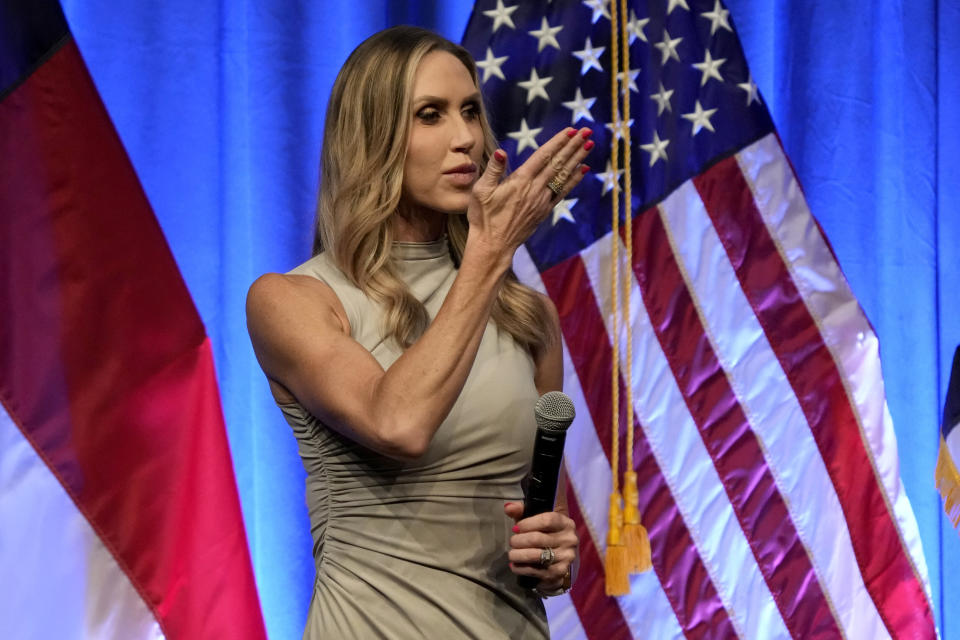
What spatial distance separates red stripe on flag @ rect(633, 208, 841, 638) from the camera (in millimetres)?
2359

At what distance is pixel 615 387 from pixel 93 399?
1051mm

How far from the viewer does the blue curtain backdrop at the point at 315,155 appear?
7.51ft

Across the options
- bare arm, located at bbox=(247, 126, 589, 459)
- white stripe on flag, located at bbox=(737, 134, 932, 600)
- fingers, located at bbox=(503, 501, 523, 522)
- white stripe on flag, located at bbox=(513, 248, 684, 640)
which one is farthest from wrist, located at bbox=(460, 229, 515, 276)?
white stripe on flag, located at bbox=(737, 134, 932, 600)

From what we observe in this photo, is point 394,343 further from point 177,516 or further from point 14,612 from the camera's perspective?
point 14,612

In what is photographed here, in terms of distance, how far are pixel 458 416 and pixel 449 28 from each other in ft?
4.75

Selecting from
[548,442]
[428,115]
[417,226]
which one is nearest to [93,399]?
[417,226]

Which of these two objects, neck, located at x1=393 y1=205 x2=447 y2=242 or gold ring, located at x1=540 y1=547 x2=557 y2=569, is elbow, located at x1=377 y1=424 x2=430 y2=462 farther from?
neck, located at x1=393 y1=205 x2=447 y2=242

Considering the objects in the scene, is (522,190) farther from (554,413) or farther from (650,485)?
(650,485)

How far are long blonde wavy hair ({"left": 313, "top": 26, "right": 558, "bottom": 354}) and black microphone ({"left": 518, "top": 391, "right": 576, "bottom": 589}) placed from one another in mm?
262

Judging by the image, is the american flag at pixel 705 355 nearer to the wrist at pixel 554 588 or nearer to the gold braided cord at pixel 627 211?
the gold braided cord at pixel 627 211

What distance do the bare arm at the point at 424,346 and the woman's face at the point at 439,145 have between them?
21 cm

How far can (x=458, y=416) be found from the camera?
1.29m

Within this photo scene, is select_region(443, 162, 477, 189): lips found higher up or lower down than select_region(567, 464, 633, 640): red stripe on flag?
higher up

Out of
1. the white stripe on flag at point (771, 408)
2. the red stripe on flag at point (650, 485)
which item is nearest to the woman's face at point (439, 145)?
the red stripe on flag at point (650, 485)
